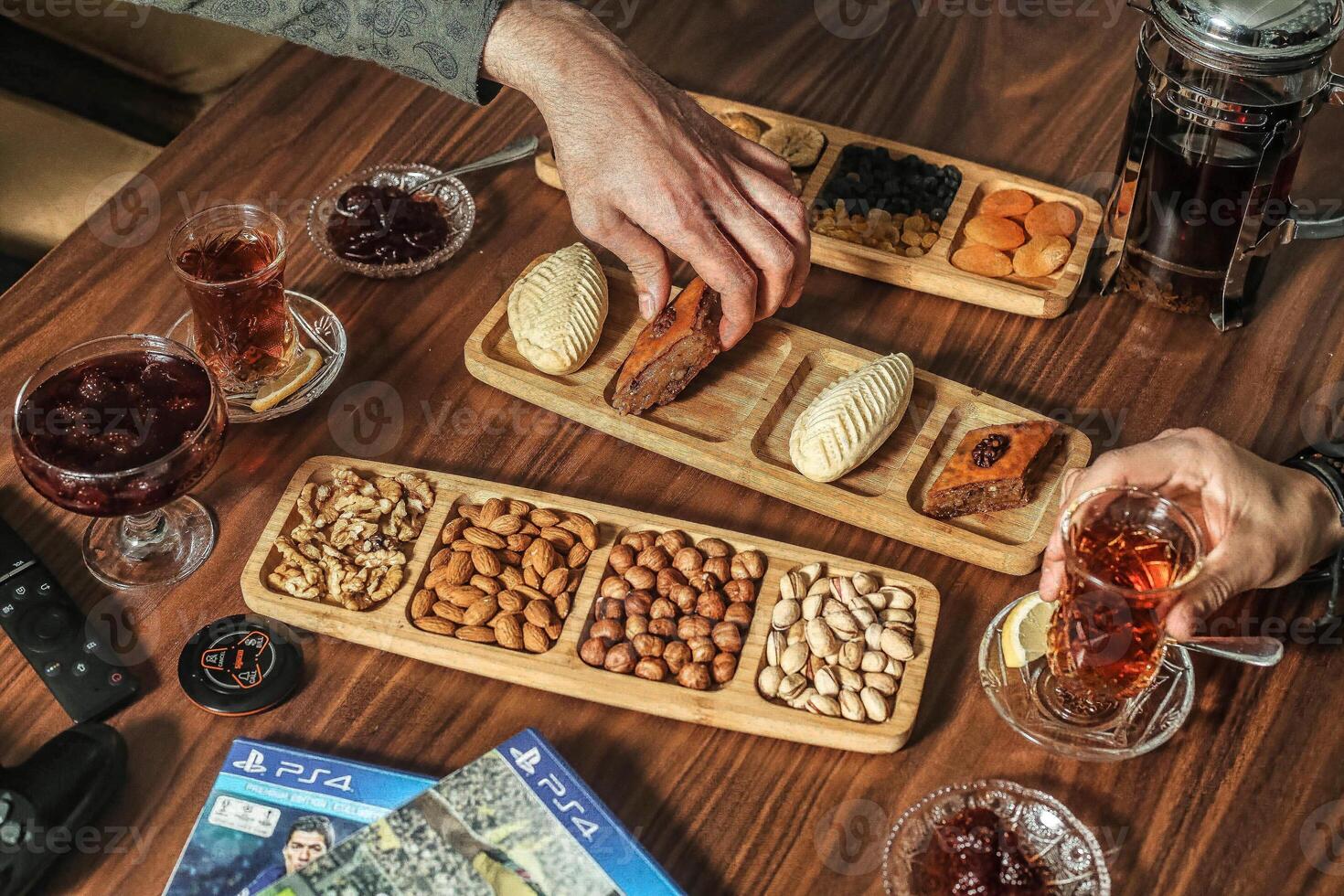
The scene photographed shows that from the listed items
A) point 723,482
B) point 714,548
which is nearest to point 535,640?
point 714,548

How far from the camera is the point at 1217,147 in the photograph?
1.54 m

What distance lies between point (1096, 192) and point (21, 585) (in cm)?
163

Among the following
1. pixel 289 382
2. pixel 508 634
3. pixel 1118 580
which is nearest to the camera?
pixel 1118 580

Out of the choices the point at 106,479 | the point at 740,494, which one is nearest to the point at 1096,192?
the point at 740,494

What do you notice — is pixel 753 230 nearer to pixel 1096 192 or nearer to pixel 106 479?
pixel 1096 192

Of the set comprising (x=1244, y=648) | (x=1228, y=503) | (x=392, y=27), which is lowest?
(x=1244, y=648)

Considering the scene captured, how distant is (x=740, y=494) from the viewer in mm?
1588

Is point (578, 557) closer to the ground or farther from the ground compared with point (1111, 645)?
closer to the ground

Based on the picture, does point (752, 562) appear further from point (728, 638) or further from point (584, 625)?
Answer: point (584, 625)

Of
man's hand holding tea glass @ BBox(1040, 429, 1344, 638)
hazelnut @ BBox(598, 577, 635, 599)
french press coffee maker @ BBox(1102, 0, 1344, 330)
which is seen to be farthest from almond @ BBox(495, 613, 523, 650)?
french press coffee maker @ BBox(1102, 0, 1344, 330)

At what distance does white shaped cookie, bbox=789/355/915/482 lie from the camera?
1.53 m

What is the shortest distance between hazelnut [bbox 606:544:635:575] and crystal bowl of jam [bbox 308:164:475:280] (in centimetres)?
61

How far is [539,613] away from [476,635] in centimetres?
8

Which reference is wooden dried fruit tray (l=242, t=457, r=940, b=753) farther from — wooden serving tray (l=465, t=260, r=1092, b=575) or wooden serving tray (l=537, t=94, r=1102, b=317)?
wooden serving tray (l=537, t=94, r=1102, b=317)
